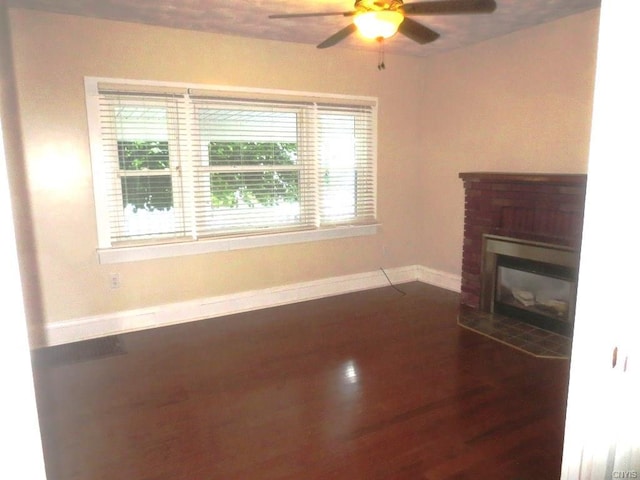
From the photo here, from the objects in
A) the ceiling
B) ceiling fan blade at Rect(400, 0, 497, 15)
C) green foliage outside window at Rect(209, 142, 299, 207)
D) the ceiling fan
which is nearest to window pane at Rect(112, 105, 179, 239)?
green foliage outside window at Rect(209, 142, 299, 207)

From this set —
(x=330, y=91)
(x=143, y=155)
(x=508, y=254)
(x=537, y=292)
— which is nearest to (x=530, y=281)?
(x=537, y=292)

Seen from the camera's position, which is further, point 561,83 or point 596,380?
point 561,83

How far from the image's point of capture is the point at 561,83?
12.0 ft

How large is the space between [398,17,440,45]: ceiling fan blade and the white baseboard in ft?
8.44

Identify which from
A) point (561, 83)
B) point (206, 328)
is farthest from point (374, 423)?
point (561, 83)

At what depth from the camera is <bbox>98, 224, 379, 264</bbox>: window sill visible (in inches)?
143

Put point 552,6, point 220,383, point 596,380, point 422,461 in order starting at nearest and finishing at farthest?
1. point 596,380
2. point 422,461
3. point 220,383
4. point 552,6

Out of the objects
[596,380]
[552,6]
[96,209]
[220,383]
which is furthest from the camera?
[96,209]

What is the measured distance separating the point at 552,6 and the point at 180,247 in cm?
348

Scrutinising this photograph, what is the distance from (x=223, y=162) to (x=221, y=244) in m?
0.74

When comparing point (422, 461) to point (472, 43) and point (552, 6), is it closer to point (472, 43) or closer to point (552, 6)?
point (552, 6)

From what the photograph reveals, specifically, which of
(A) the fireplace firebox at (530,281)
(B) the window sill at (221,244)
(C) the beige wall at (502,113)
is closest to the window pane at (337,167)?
(B) the window sill at (221,244)

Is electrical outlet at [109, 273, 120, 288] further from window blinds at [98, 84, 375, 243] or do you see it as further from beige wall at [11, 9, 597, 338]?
window blinds at [98, 84, 375, 243]

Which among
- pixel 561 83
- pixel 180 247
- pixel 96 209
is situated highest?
pixel 561 83
